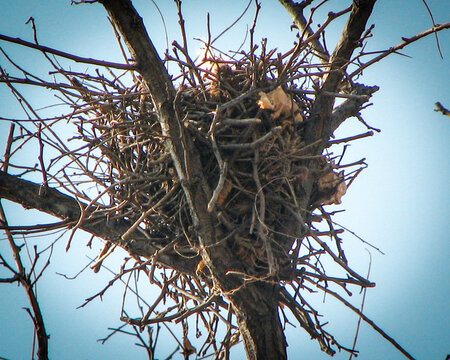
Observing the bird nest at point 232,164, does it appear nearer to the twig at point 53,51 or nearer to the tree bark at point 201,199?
the tree bark at point 201,199

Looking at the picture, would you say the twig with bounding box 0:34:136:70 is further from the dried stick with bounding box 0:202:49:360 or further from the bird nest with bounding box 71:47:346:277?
the dried stick with bounding box 0:202:49:360

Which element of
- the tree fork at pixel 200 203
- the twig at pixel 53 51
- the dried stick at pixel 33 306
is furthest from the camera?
the dried stick at pixel 33 306

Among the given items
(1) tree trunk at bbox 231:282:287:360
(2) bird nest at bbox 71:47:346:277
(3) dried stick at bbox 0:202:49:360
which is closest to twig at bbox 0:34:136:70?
(2) bird nest at bbox 71:47:346:277

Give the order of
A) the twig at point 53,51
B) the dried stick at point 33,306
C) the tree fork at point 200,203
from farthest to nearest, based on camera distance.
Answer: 1. the dried stick at point 33,306
2. the tree fork at point 200,203
3. the twig at point 53,51

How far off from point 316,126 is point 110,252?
785 millimetres

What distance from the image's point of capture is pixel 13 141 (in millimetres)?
1571

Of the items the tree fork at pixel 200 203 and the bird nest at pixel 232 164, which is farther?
the bird nest at pixel 232 164

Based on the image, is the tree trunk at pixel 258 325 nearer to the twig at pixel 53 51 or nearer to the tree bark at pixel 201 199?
the tree bark at pixel 201 199

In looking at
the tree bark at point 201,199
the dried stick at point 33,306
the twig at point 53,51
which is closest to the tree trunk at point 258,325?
the tree bark at point 201,199

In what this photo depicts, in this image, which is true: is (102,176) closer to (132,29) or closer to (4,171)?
(4,171)

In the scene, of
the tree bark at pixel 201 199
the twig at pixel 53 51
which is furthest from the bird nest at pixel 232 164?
the twig at pixel 53 51

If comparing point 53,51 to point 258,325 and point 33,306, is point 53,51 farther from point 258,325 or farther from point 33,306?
point 258,325

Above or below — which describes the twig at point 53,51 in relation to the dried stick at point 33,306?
above

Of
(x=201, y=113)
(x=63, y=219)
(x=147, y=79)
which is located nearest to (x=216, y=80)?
(x=201, y=113)
